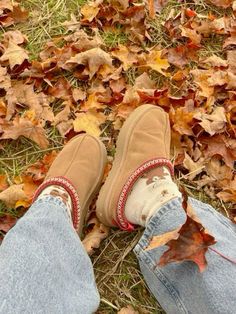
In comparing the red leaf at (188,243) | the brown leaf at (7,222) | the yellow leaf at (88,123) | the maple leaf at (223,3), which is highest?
the maple leaf at (223,3)

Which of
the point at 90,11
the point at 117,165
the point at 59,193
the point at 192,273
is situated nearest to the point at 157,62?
the point at 90,11

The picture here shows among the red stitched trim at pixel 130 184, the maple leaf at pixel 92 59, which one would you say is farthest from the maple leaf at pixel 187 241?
the maple leaf at pixel 92 59

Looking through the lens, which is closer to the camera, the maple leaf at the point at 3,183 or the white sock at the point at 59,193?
the white sock at the point at 59,193

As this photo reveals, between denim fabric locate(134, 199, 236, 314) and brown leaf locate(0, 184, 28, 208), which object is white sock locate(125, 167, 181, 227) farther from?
brown leaf locate(0, 184, 28, 208)

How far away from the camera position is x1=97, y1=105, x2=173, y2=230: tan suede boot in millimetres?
1879

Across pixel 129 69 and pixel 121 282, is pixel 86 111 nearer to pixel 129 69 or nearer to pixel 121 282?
pixel 129 69

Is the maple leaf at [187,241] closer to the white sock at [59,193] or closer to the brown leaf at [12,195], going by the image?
the white sock at [59,193]

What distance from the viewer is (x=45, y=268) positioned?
4.65 feet

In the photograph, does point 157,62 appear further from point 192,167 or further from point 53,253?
point 53,253

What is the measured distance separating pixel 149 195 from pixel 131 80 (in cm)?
59

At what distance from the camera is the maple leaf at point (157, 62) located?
2.18 metres

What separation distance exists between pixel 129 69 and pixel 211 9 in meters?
0.52

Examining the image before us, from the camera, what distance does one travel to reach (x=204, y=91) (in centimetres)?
214

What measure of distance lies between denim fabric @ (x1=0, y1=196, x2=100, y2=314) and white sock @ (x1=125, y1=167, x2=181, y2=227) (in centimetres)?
28
